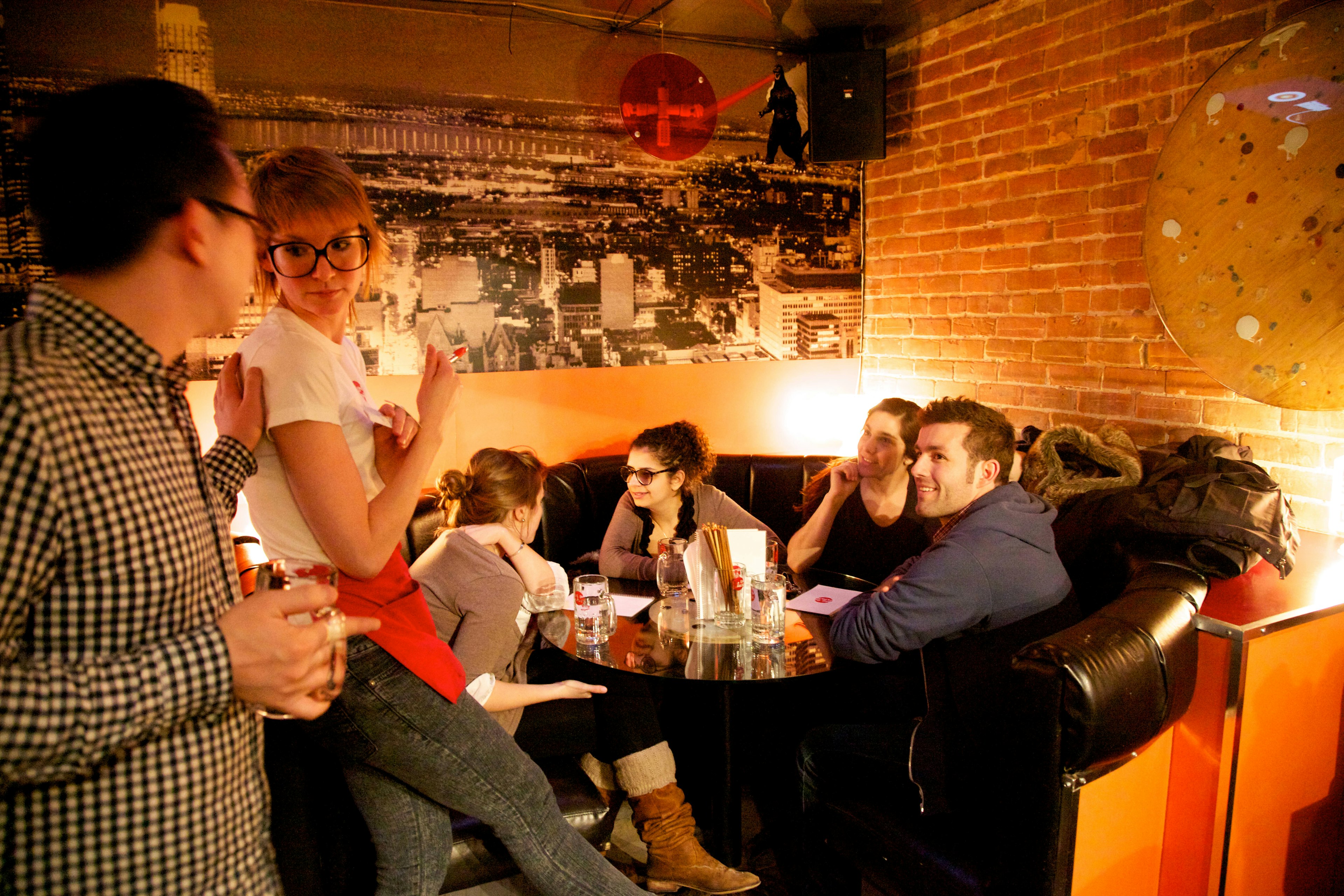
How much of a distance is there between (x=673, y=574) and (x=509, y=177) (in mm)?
2172

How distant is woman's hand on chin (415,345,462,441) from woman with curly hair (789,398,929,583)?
1874 mm

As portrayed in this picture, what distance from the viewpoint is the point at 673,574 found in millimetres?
2320

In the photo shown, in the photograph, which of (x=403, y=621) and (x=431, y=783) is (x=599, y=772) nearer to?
(x=431, y=783)

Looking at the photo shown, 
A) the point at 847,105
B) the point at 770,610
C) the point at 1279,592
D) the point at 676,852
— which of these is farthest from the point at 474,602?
the point at 847,105

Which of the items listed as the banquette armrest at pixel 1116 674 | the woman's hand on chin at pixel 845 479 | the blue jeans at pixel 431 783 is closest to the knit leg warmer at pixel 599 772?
the blue jeans at pixel 431 783

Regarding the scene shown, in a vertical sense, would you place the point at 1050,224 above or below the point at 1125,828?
above

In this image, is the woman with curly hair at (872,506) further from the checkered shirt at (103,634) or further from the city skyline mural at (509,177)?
the checkered shirt at (103,634)

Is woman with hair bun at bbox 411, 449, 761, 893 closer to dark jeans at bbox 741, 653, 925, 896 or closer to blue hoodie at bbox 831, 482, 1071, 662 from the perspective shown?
dark jeans at bbox 741, 653, 925, 896

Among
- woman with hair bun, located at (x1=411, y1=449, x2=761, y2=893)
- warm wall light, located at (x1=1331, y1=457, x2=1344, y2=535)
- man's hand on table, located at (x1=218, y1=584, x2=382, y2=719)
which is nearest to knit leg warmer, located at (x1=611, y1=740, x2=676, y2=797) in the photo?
woman with hair bun, located at (x1=411, y1=449, x2=761, y2=893)

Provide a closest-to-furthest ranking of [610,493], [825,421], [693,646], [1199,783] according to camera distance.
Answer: [1199,783]
[693,646]
[610,493]
[825,421]

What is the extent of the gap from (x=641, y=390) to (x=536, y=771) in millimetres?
2702

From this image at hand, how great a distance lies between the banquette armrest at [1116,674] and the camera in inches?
57.6

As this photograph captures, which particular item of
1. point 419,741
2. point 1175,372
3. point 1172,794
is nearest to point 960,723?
point 1172,794

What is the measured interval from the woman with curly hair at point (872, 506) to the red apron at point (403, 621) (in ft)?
5.89
